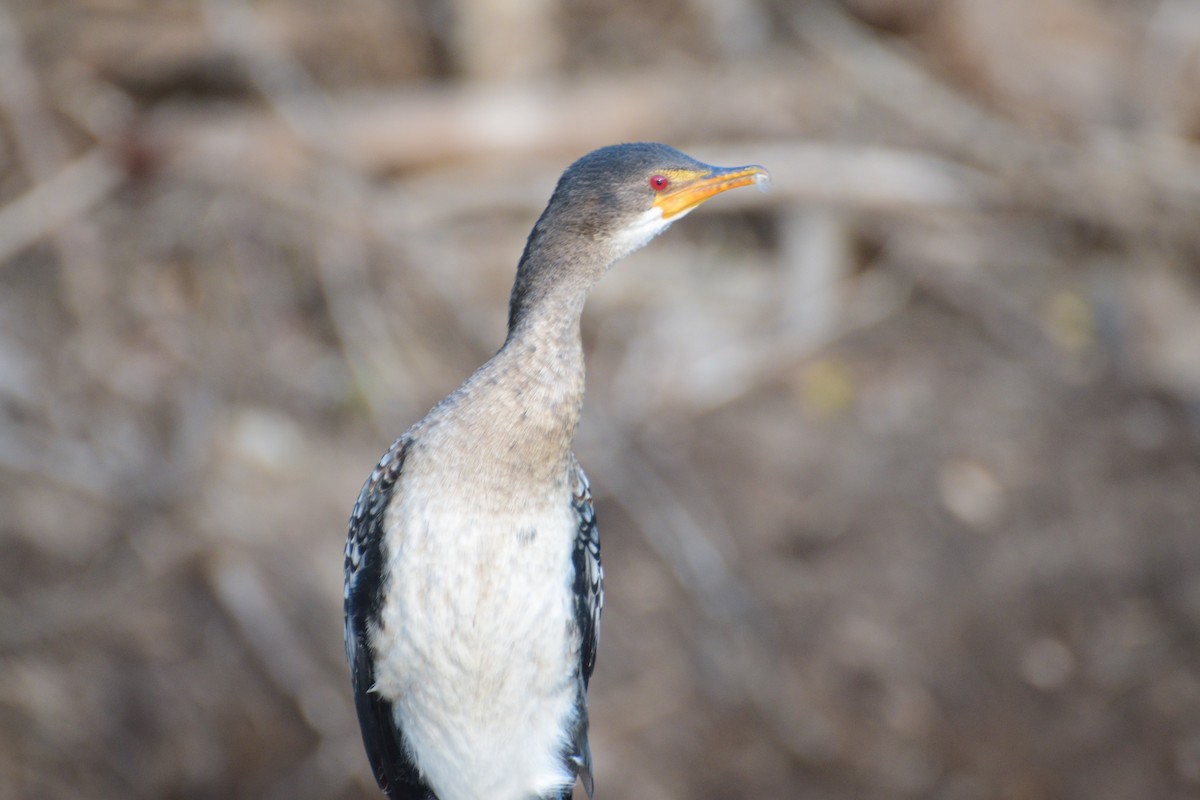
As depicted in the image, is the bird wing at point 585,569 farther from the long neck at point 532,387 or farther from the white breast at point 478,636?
the long neck at point 532,387

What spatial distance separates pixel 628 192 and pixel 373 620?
1336 millimetres

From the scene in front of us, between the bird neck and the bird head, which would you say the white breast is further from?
the bird head

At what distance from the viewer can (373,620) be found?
344cm

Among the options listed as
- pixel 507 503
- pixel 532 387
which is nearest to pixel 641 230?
pixel 532 387

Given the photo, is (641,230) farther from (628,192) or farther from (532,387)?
(532,387)

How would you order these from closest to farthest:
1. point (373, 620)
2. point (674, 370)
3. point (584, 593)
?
1. point (373, 620)
2. point (584, 593)
3. point (674, 370)

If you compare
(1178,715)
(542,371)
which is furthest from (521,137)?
(542,371)

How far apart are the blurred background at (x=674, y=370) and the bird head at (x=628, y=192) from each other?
4.92m

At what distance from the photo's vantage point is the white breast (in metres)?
3.27

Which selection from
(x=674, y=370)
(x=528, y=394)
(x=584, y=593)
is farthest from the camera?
(x=674, y=370)

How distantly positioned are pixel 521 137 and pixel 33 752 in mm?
5453

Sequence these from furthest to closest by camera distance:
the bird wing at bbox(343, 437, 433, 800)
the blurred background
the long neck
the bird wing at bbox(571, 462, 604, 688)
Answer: the blurred background, the bird wing at bbox(571, 462, 604, 688), the bird wing at bbox(343, 437, 433, 800), the long neck

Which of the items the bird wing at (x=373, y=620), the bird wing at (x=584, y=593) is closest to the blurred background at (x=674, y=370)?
the bird wing at (x=373, y=620)

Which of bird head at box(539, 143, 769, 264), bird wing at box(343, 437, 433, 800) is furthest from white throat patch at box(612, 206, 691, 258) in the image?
bird wing at box(343, 437, 433, 800)
